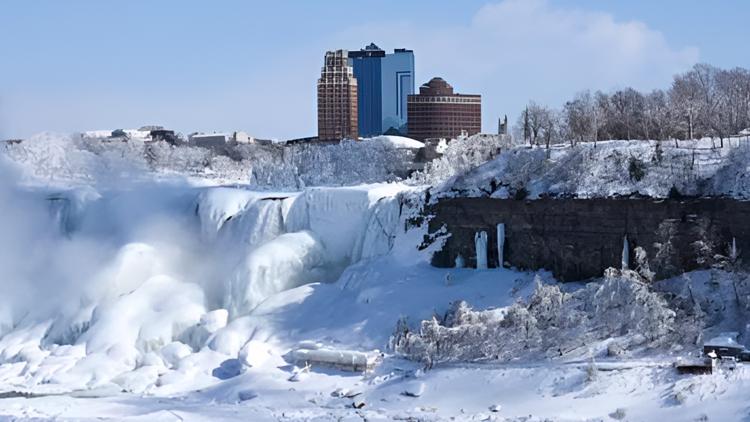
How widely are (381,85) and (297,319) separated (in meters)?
147

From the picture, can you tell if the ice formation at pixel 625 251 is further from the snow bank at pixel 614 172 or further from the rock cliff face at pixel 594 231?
the snow bank at pixel 614 172

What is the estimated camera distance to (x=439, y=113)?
113m

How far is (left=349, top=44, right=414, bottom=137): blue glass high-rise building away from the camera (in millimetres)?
176000

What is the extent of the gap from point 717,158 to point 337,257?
11828mm

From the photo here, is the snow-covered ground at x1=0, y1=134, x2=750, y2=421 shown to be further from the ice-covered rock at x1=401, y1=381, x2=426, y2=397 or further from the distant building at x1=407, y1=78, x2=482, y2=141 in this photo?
the distant building at x1=407, y1=78, x2=482, y2=141

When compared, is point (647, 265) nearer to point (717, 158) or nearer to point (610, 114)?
point (717, 158)

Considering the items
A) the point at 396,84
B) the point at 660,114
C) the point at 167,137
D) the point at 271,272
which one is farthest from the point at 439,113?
the point at 271,272

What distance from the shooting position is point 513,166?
3238cm

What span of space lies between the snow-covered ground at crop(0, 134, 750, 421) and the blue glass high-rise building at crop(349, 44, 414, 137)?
135 metres

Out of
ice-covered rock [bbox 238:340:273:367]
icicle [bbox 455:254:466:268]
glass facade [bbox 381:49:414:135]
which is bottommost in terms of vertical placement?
ice-covered rock [bbox 238:340:273:367]

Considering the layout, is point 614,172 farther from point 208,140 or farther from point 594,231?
point 208,140

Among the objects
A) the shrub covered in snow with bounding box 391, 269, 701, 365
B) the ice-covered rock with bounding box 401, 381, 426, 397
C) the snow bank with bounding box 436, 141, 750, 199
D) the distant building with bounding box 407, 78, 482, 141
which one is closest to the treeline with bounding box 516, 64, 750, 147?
the snow bank with bounding box 436, 141, 750, 199

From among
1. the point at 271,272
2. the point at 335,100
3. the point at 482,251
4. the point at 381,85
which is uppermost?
the point at 381,85

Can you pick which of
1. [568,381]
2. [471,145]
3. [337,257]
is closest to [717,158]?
[568,381]
